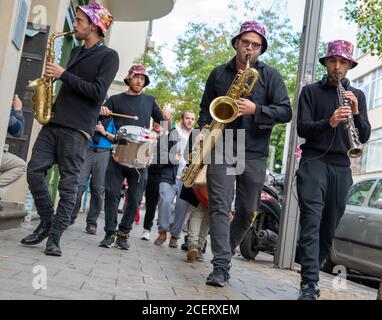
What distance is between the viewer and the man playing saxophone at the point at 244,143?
5.14 m

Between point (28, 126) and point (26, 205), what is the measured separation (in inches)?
42.6

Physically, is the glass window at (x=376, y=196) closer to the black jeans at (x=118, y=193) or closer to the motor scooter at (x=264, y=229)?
the motor scooter at (x=264, y=229)

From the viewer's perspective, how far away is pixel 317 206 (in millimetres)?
4922

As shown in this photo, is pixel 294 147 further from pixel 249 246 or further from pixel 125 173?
pixel 125 173

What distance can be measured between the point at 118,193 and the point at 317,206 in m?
2.93

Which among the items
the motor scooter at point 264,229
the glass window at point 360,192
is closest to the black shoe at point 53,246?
the motor scooter at point 264,229

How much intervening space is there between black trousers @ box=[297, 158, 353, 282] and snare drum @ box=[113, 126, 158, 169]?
93.0 inches

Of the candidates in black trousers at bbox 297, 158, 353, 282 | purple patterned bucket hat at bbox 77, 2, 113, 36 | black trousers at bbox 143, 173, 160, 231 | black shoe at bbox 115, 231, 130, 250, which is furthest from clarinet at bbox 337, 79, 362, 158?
black trousers at bbox 143, 173, 160, 231

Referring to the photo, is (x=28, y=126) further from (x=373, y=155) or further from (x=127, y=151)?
(x=373, y=155)

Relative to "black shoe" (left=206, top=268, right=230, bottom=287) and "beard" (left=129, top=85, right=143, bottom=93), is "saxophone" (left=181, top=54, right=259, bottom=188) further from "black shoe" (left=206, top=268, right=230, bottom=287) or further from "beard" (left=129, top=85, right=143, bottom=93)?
"beard" (left=129, top=85, right=143, bottom=93)

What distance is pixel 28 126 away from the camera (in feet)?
26.9

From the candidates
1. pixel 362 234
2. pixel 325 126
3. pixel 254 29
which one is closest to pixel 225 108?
pixel 254 29

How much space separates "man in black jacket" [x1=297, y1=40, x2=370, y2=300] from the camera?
191 inches
